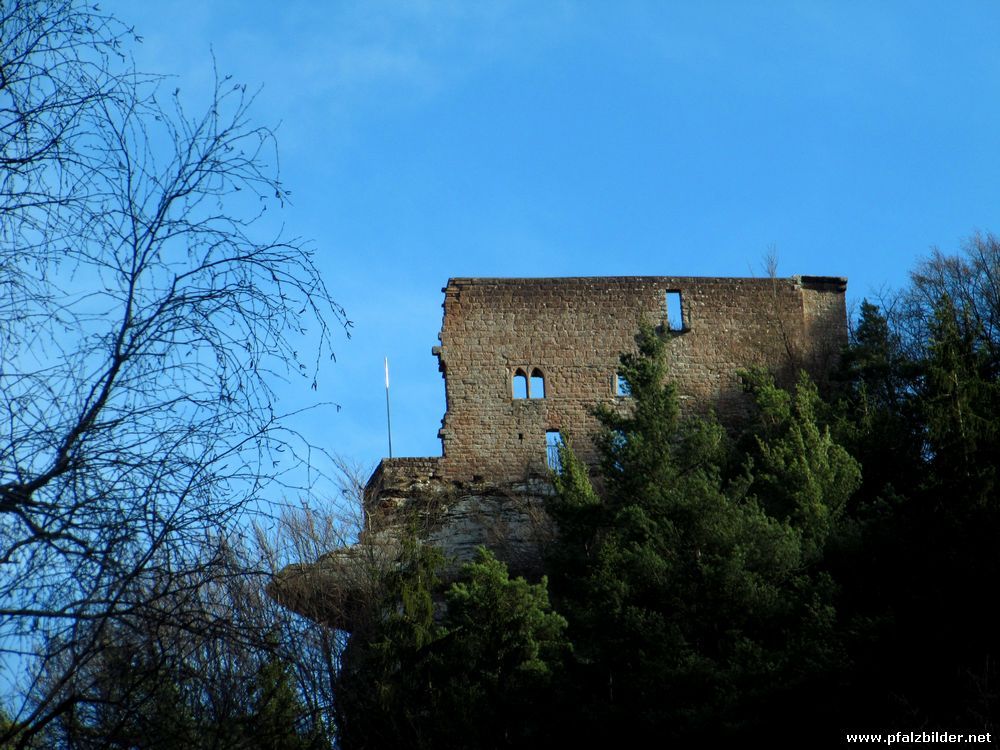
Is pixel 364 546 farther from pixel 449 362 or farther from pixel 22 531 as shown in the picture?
pixel 22 531

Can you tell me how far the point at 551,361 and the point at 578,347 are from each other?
0.65 metres

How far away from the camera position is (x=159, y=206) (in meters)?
5.44

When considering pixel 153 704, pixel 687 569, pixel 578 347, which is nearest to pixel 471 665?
pixel 687 569

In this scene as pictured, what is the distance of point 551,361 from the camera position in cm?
2956

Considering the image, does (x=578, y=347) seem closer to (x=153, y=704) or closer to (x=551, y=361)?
(x=551, y=361)

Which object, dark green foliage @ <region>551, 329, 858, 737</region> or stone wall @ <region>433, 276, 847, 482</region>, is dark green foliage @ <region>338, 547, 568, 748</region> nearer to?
dark green foliage @ <region>551, 329, 858, 737</region>

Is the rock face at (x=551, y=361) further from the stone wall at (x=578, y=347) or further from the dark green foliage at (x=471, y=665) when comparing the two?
the dark green foliage at (x=471, y=665)

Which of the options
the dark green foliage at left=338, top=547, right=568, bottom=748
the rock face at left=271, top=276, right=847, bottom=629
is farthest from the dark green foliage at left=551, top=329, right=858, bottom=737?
the rock face at left=271, top=276, right=847, bottom=629

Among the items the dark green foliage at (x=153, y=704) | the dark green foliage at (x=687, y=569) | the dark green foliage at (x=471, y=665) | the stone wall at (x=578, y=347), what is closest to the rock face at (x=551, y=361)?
the stone wall at (x=578, y=347)

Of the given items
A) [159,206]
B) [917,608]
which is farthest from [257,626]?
[917,608]

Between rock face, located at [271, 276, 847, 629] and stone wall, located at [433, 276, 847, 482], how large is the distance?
2cm

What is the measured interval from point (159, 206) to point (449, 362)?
23.8 meters

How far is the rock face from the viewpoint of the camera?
27.8 metres

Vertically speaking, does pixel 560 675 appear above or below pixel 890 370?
below
